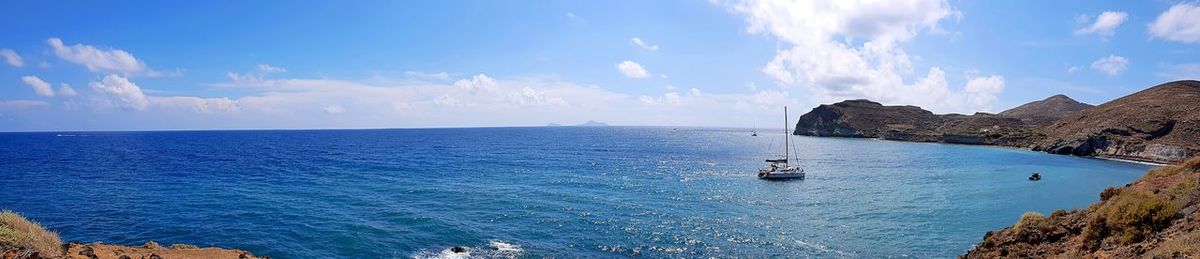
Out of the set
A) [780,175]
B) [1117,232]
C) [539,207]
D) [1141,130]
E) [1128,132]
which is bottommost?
[539,207]

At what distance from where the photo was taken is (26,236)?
1970 cm

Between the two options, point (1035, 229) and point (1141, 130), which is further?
point (1141, 130)

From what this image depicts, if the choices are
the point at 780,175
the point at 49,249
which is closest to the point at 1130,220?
the point at 49,249

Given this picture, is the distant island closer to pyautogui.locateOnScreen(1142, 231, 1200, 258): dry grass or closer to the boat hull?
the boat hull

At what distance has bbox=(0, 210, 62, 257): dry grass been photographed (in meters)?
19.1

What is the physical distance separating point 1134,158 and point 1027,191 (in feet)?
194

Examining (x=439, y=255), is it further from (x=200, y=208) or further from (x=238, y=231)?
(x=200, y=208)

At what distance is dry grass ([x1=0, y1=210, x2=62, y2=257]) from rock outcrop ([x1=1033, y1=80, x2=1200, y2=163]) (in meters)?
122

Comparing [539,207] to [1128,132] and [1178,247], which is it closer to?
[1178,247]

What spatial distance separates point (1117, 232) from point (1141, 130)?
113 metres

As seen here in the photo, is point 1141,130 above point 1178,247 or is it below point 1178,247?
above

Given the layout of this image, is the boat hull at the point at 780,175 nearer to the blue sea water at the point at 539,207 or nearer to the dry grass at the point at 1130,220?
the blue sea water at the point at 539,207

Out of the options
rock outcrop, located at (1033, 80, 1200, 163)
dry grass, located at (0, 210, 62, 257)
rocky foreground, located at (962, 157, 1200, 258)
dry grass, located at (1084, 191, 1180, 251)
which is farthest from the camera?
rock outcrop, located at (1033, 80, 1200, 163)

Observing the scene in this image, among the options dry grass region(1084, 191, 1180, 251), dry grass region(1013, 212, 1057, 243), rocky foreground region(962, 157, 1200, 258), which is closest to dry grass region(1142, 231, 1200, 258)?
rocky foreground region(962, 157, 1200, 258)
